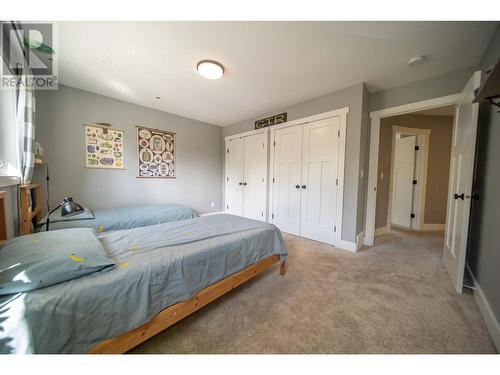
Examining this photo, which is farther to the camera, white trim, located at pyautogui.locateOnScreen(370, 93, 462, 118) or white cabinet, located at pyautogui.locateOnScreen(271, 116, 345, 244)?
white cabinet, located at pyautogui.locateOnScreen(271, 116, 345, 244)

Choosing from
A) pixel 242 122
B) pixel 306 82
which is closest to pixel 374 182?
pixel 306 82

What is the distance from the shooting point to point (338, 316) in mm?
1358

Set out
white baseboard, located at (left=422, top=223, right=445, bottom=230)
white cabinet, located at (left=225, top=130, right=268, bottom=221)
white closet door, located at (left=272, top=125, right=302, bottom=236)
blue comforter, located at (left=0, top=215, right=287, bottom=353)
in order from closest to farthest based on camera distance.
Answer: blue comforter, located at (left=0, top=215, right=287, bottom=353), white closet door, located at (left=272, top=125, right=302, bottom=236), white baseboard, located at (left=422, top=223, right=445, bottom=230), white cabinet, located at (left=225, top=130, right=268, bottom=221)

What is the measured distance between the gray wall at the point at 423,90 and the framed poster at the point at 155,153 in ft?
12.5

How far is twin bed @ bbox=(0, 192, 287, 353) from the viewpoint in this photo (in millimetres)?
703

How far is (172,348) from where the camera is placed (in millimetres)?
1087

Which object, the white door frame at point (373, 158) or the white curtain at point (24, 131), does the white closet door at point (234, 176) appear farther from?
the white curtain at point (24, 131)

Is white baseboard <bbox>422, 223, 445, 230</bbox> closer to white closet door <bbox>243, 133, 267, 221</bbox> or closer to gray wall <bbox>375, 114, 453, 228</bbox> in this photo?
gray wall <bbox>375, 114, 453, 228</bbox>

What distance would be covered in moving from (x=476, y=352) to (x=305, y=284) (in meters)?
1.08

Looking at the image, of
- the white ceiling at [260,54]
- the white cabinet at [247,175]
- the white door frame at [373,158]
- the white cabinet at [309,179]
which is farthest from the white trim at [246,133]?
the white door frame at [373,158]

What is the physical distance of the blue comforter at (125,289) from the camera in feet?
2.28

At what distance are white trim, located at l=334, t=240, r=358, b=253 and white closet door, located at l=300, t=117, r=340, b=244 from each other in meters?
0.10

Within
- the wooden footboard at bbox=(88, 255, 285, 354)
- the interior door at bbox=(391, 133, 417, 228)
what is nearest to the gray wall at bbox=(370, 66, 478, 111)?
the interior door at bbox=(391, 133, 417, 228)

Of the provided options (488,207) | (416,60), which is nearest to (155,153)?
(416,60)
